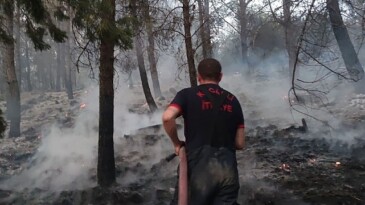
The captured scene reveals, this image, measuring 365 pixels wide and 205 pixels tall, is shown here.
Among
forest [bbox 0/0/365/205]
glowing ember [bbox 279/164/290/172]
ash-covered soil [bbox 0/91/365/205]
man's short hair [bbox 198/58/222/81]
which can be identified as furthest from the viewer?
glowing ember [bbox 279/164/290/172]

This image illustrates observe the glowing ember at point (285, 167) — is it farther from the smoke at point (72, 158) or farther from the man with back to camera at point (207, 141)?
the man with back to camera at point (207, 141)

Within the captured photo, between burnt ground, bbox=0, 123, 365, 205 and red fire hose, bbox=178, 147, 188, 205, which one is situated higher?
red fire hose, bbox=178, 147, 188, 205

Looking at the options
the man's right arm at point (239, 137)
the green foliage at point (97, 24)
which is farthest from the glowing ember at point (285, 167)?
the man's right arm at point (239, 137)

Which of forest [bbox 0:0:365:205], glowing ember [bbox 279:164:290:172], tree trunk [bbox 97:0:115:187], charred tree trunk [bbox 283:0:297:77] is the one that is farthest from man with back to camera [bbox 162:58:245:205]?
glowing ember [bbox 279:164:290:172]

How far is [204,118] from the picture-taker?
333cm

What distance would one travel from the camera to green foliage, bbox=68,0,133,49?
609 cm

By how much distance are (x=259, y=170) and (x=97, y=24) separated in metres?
4.25

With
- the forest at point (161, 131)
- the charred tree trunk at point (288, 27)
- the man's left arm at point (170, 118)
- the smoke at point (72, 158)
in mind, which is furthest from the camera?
the smoke at point (72, 158)

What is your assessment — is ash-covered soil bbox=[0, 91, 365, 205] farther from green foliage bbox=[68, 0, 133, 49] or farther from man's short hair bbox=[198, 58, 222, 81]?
man's short hair bbox=[198, 58, 222, 81]

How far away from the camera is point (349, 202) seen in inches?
218

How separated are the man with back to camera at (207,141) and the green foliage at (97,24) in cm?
342

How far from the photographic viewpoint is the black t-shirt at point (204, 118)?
10.9 feet

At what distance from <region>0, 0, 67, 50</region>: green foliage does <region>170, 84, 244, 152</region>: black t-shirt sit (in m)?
3.98

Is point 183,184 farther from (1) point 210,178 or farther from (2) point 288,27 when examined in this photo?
(2) point 288,27
